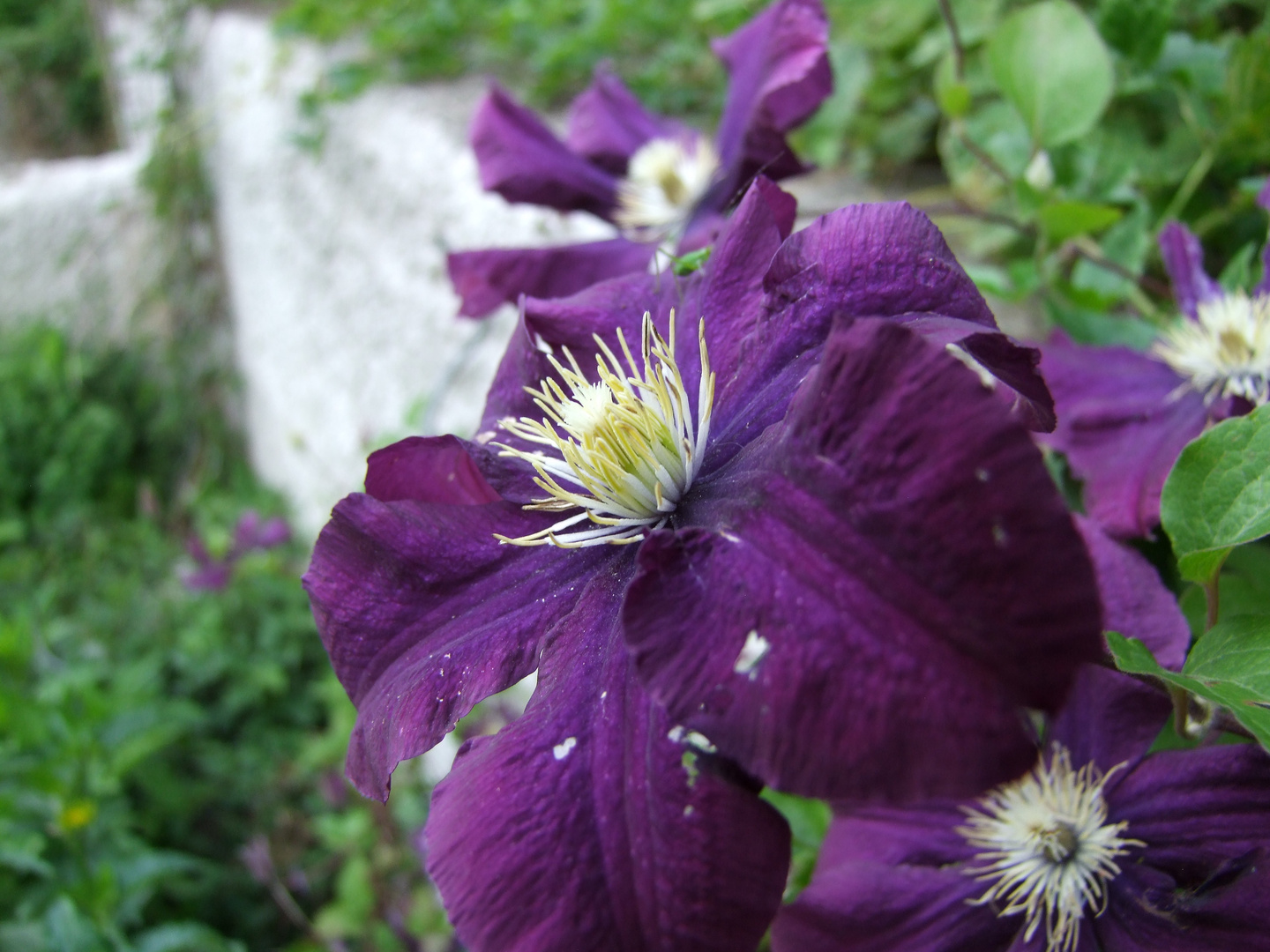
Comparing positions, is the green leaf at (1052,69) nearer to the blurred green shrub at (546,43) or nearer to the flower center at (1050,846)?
the flower center at (1050,846)

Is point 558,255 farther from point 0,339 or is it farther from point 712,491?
point 0,339

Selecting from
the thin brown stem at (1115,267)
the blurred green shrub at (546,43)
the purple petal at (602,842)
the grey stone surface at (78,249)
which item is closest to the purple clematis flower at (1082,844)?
the purple petal at (602,842)

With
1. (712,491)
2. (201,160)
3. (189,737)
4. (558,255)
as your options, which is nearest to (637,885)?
(712,491)

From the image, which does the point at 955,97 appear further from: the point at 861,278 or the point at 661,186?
the point at 861,278

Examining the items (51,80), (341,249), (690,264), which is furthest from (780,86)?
(51,80)

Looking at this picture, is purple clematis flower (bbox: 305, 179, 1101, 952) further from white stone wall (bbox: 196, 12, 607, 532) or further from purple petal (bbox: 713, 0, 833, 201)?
white stone wall (bbox: 196, 12, 607, 532)
